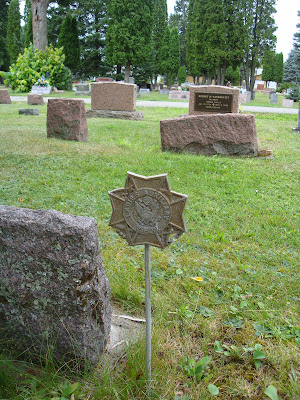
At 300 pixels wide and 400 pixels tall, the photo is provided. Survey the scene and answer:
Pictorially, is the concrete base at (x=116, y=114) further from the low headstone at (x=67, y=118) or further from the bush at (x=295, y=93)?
the bush at (x=295, y=93)

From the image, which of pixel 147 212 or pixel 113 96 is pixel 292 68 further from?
pixel 147 212

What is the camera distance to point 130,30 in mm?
26391

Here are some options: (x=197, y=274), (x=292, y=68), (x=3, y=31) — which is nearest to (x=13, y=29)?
(x=3, y=31)

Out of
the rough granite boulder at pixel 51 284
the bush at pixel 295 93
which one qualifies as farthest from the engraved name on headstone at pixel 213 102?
the bush at pixel 295 93

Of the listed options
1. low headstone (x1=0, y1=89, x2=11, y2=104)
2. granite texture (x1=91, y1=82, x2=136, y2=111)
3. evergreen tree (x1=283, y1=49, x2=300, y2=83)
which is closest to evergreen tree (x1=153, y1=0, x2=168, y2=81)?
evergreen tree (x1=283, y1=49, x2=300, y2=83)

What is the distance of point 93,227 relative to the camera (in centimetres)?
195

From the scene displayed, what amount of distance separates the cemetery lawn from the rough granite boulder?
13 cm

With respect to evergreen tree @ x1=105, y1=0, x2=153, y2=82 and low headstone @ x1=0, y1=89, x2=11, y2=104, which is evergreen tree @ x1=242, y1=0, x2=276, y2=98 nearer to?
evergreen tree @ x1=105, y1=0, x2=153, y2=82

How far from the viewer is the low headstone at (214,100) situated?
10.1 meters

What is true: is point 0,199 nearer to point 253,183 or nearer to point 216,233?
point 216,233

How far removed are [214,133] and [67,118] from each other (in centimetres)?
311

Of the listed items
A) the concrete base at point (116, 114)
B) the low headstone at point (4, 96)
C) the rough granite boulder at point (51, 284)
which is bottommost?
the rough granite boulder at point (51, 284)

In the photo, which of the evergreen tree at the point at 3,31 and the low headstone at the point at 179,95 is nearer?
the low headstone at the point at 179,95

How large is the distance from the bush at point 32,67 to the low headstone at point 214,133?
1696cm
